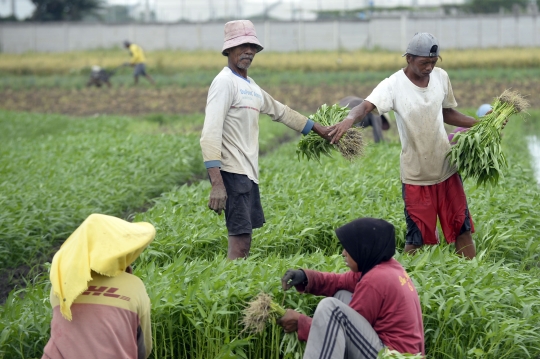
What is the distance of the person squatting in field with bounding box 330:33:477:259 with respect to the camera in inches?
215

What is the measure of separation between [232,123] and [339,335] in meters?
2.03

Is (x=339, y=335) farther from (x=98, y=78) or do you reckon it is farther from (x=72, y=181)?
(x=98, y=78)

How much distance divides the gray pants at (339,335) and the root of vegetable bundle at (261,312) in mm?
301

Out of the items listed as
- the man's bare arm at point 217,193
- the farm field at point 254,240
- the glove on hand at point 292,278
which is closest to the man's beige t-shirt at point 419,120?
the farm field at point 254,240

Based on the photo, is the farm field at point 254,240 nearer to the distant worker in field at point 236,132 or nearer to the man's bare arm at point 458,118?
the distant worker in field at point 236,132

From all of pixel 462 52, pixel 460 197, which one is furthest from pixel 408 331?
pixel 462 52

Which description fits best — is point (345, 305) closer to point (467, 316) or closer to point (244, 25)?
point (467, 316)

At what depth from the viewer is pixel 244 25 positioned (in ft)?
17.6

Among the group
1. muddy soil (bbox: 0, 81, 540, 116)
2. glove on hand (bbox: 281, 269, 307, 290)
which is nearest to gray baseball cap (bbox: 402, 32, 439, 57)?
glove on hand (bbox: 281, 269, 307, 290)

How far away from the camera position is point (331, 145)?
19.1 feet

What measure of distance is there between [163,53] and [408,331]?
35.6 metres

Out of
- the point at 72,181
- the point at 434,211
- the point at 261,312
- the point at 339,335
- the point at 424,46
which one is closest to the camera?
the point at 339,335

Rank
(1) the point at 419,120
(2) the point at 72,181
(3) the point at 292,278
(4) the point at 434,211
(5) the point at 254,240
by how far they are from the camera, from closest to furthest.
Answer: (3) the point at 292,278 < (1) the point at 419,120 < (4) the point at 434,211 < (5) the point at 254,240 < (2) the point at 72,181

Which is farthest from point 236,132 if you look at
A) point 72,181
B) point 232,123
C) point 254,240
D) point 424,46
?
point 72,181
